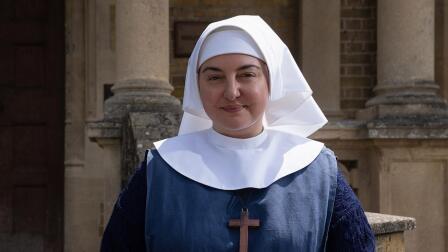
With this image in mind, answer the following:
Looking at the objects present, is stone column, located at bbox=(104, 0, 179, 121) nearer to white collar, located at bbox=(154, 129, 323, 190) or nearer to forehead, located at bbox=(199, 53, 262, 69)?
white collar, located at bbox=(154, 129, 323, 190)

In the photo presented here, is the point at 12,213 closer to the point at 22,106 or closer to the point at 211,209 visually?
the point at 22,106

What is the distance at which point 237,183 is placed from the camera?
186cm

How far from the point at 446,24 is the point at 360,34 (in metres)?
0.94

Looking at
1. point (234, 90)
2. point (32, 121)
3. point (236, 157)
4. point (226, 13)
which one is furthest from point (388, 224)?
point (32, 121)

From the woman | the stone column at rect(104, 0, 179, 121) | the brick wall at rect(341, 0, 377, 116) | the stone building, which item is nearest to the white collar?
the woman

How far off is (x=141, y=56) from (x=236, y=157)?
375 cm

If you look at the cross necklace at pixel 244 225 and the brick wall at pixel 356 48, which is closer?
the cross necklace at pixel 244 225

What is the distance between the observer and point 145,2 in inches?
221

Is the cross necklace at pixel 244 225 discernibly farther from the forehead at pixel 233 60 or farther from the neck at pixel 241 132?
the forehead at pixel 233 60

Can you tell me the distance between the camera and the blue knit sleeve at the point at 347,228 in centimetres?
188

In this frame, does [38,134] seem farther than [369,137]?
Yes

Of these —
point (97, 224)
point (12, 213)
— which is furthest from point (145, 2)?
point (12, 213)

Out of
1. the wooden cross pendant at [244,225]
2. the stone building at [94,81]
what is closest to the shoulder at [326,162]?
the wooden cross pendant at [244,225]

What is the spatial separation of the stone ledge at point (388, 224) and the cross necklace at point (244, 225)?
1550mm
